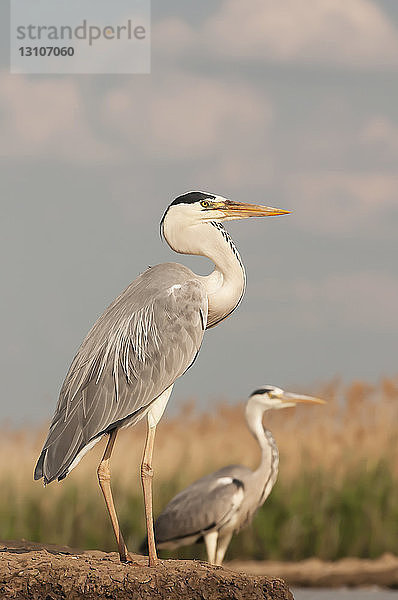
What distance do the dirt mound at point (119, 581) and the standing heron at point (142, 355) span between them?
12cm

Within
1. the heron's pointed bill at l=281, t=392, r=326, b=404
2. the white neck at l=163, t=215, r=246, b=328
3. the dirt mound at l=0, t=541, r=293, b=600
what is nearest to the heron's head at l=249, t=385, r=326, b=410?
the heron's pointed bill at l=281, t=392, r=326, b=404

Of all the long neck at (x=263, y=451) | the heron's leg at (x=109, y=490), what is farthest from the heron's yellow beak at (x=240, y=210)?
the long neck at (x=263, y=451)

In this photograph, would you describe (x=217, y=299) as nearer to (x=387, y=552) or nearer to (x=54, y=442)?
(x=54, y=442)

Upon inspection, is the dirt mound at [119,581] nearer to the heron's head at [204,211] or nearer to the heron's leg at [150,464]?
the heron's leg at [150,464]

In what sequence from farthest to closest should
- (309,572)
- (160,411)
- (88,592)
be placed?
(309,572), (160,411), (88,592)

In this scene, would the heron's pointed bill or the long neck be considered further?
the heron's pointed bill

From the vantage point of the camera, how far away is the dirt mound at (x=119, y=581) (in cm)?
393

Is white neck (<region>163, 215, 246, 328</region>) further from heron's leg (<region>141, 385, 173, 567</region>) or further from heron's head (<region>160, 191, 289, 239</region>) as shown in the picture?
heron's leg (<region>141, 385, 173, 567</region>)

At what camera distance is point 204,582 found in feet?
13.3

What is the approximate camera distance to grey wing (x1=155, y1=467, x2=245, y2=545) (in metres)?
6.70

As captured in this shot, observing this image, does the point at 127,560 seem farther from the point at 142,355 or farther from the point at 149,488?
the point at 142,355

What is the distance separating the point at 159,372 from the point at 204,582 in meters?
0.89

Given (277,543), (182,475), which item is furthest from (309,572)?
(182,475)

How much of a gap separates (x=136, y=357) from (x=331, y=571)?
411cm
